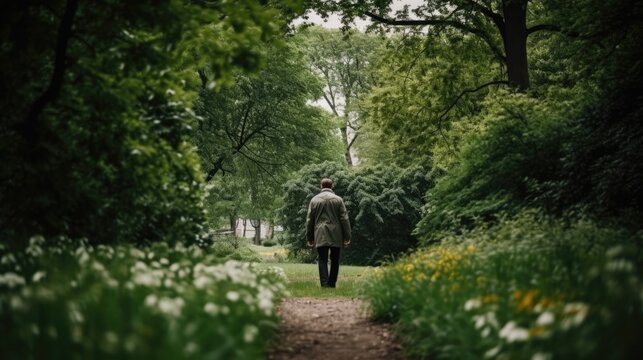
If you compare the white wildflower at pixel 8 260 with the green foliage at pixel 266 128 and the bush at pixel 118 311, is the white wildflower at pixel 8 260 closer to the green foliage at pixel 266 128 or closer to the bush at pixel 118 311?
the bush at pixel 118 311

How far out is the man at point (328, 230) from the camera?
11.8m

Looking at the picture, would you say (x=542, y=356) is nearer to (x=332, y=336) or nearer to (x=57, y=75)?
(x=332, y=336)

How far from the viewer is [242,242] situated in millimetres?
19984

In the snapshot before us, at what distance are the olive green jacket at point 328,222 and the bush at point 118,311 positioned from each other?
6.07 metres

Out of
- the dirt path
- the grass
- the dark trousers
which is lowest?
the grass

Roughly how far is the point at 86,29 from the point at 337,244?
23.4 feet

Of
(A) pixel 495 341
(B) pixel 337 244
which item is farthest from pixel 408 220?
(A) pixel 495 341

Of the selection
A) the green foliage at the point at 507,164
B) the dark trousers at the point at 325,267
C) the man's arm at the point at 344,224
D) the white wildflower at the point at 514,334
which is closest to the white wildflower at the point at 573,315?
the white wildflower at the point at 514,334

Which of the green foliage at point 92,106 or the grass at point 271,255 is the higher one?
the green foliage at point 92,106

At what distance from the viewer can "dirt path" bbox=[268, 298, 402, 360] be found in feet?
18.2

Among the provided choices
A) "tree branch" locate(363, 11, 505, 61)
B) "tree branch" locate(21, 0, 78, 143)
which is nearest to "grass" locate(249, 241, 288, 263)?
"tree branch" locate(363, 11, 505, 61)

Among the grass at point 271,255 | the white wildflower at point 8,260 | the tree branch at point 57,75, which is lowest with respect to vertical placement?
the grass at point 271,255

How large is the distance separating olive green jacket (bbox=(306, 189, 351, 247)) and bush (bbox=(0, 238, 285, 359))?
19.9 ft

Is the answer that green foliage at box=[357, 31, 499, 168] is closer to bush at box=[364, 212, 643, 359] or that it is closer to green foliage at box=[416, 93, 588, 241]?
green foliage at box=[416, 93, 588, 241]
